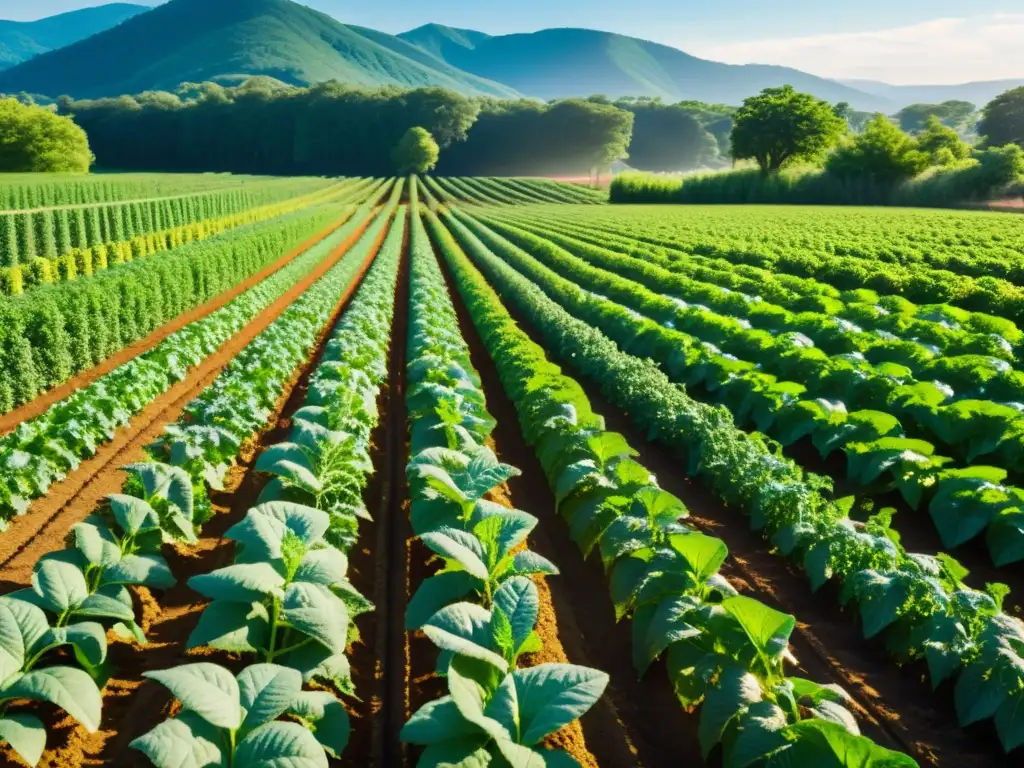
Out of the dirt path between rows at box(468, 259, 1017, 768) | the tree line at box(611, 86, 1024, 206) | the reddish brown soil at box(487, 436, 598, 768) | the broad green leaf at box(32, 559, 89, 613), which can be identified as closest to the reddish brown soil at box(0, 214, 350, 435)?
the broad green leaf at box(32, 559, 89, 613)

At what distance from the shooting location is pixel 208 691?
2.95m

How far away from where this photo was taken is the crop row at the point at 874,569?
3865 mm

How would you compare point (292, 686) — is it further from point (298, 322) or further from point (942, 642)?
point (298, 322)

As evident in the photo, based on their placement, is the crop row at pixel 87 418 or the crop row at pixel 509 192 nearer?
the crop row at pixel 87 418

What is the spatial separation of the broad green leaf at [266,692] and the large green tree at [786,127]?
75458mm

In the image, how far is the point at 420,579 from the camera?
5.57m

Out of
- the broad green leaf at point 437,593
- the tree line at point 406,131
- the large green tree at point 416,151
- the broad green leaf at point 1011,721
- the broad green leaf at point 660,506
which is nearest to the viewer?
the broad green leaf at point 1011,721

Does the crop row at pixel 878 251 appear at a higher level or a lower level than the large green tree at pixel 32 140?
lower

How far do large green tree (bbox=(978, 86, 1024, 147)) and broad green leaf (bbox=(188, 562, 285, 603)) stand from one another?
111 metres

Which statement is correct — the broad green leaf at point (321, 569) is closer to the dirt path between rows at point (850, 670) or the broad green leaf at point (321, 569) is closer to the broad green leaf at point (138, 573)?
the broad green leaf at point (138, 573)

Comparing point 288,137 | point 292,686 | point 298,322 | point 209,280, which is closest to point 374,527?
point 292,686

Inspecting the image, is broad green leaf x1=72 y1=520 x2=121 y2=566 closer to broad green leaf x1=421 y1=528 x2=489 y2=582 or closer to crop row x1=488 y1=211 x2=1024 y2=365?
broad green leaf x1=421 y1=528 x2=489 y2=582

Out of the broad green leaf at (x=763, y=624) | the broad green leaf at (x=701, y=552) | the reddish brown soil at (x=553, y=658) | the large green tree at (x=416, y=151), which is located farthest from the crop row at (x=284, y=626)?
the large green tree at (x=416, y=151)

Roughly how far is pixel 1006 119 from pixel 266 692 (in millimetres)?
117419
